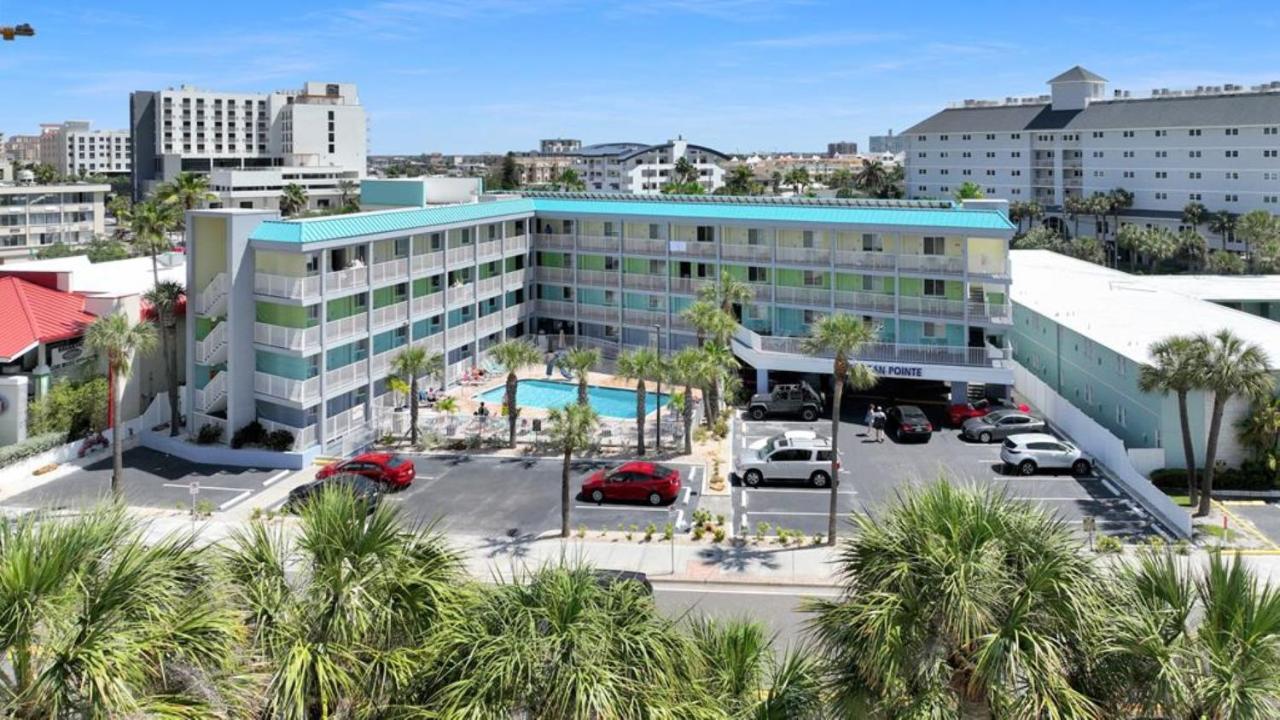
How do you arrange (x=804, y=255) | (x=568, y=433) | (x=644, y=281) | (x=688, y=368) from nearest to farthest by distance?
1. (x=568, y=433)
2. (x=688, y=368)
3. (x=804, y=255)
4. (x=644, y=281)

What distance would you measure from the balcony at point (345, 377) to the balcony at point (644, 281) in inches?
736

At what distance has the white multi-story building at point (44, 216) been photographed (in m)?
102

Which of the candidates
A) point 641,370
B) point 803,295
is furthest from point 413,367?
point 803,295

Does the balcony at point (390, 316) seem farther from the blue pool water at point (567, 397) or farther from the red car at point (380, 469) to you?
the red car at point (380, 469)

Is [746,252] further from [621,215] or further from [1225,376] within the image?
[1225,376]

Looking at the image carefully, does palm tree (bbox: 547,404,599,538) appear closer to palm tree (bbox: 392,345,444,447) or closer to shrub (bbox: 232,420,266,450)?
palm tree (bbox: 392,345,444,447)

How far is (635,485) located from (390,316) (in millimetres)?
18456

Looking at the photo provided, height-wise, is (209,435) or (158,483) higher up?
(209,435)

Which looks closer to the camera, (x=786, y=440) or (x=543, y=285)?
(x=786, y=440)

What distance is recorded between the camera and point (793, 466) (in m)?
39.5

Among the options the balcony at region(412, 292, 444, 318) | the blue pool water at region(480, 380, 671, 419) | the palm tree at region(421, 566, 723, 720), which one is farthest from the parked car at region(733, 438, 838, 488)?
the palm tree at region(421, 566, 723, 720)

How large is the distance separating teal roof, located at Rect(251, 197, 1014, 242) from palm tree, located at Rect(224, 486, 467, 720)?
1192 inches

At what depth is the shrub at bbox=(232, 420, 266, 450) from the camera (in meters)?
43.4

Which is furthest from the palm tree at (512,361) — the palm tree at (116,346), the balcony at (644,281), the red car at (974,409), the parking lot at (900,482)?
the red car at (974,409)
